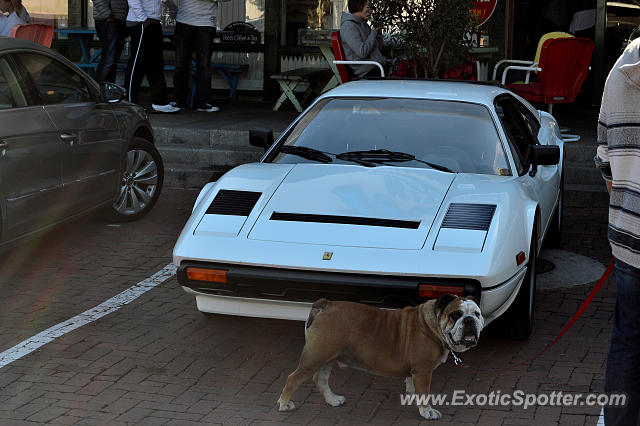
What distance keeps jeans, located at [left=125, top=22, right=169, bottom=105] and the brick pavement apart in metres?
5.68

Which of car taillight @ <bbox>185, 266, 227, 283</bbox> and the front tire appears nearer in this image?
car taillight @ <bbox>185, 266, 227, 283</bbox>

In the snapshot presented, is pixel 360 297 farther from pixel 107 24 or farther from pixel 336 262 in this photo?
pixel 107 24

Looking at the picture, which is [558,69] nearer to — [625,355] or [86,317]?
[86,317]

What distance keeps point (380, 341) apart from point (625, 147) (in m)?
1.68

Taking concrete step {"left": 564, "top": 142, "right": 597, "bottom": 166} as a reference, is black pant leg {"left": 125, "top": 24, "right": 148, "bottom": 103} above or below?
above

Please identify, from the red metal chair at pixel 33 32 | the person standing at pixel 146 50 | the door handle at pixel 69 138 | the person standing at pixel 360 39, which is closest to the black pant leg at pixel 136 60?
the person standing at pixel 146 50

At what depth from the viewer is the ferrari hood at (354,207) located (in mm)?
5121

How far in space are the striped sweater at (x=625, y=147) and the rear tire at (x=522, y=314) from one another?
2.00m

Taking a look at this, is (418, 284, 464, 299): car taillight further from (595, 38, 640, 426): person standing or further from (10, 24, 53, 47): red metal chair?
(10, 24, 53, 47): red metal chair

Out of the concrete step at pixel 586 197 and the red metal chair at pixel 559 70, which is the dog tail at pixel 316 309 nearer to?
the concrete step at pixel 586 197

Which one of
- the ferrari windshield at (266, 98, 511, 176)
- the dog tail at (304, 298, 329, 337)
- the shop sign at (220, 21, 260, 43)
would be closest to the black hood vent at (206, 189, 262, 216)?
the ferrari windshield at (266, 98, 511, 176)

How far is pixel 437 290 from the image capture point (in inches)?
190

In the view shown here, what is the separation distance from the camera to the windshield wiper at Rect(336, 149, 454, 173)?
6124mm

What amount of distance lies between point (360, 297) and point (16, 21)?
8.60 meters
